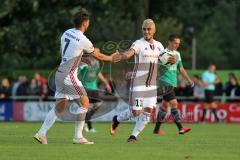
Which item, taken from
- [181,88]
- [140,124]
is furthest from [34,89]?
[140,124]

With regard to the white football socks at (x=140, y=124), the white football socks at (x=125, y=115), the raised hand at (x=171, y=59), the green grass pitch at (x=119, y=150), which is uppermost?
the raised hand at (x=171, y=59)

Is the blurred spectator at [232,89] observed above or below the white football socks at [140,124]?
above

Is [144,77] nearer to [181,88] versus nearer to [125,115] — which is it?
[125,115]

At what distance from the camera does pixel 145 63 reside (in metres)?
16.4

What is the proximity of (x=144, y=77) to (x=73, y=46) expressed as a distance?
223 cm

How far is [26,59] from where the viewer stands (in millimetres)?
40969

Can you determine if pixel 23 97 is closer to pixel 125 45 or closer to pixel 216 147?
pixel 125 45

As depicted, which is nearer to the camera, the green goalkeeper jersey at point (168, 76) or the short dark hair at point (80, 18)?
the short dark hair at point (80, 18)

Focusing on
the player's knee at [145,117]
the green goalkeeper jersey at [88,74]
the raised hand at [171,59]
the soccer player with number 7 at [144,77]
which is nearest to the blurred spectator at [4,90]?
the green goalkeeper jersey at [88,74]

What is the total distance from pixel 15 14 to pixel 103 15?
4337 mm

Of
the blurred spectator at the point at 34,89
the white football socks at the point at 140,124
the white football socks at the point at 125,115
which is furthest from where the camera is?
the blurred spectator at the point at 34,89

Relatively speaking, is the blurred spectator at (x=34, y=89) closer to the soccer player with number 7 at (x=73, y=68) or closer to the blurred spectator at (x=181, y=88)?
the blurred spectator at (x=181, y=88)

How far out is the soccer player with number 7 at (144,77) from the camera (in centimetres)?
1592

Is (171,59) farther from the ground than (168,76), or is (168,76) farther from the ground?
(171,59)
